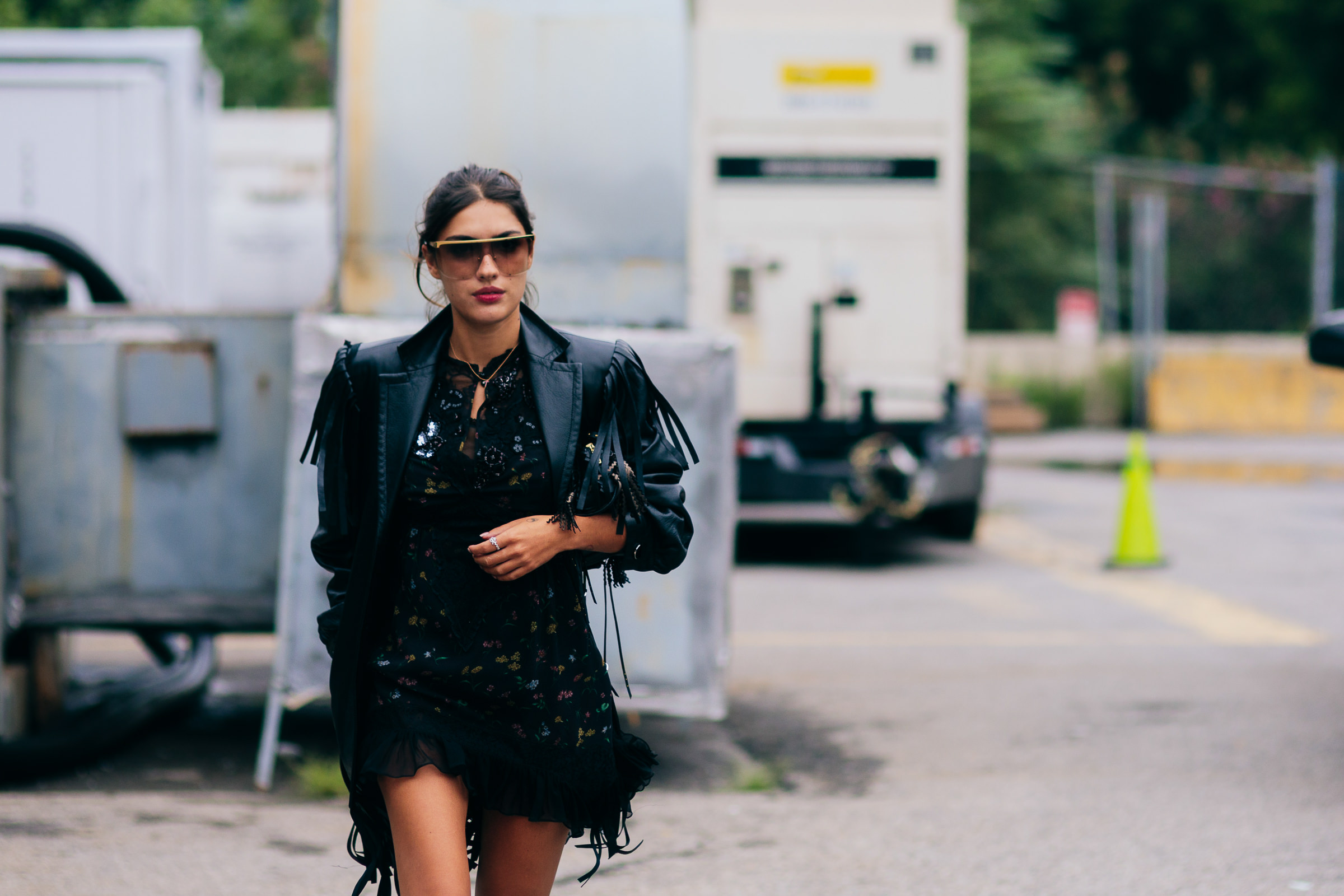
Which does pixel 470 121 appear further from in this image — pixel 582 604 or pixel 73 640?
pixel 73 640

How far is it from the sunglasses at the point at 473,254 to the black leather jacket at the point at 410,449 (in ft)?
0.40

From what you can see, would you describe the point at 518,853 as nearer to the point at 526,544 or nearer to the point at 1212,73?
the point at 526,544

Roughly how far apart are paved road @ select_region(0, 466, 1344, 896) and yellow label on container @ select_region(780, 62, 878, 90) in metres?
3.37

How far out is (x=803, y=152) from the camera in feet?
36.7

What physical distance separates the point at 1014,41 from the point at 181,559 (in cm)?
2798

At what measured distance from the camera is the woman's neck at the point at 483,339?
2.85 meters

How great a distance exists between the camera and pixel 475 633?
2.81 metres

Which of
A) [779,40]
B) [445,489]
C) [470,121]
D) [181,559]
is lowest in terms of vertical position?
[181,559]

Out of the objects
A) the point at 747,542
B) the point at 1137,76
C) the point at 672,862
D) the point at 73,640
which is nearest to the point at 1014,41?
the point at 1137,76

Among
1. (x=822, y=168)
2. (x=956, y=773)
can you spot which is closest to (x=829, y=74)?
(x=822, y=168)

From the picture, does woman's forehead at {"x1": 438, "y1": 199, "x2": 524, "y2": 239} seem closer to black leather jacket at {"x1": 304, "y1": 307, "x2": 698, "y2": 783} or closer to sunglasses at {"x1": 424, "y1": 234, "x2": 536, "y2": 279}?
sunglasses at {"x1": 424, "y1": 234, "x2": 536, "y2": 279}

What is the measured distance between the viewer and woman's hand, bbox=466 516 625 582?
273cm

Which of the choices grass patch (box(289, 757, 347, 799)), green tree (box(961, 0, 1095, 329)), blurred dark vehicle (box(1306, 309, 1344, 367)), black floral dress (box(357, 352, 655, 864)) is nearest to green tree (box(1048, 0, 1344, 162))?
green tree (box(961, 0, 1095, 329))

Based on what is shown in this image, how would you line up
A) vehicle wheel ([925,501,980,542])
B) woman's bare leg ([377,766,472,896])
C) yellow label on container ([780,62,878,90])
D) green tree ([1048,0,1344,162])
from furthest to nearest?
green tree ([1048,0,1344,162]) < vehicle wheel ([925,501,980,542]) < yellow label on container ([780,62,878,90]) < woman's bare leg ([377,766,472,896])
